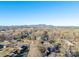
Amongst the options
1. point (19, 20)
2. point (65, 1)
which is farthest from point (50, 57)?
point (65, 1)

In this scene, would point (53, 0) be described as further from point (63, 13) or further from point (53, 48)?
point (53, 48)

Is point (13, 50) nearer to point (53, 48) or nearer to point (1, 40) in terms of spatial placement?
point (1, 40)

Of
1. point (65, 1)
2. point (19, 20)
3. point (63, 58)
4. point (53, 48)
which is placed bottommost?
point (63, 58)

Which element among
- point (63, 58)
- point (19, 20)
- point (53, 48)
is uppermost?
point (19, 20)

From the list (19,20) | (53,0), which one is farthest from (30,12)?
(53,0)

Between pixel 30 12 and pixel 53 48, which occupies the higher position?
pixel 30 12

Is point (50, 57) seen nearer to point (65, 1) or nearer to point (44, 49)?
point (44, 49)

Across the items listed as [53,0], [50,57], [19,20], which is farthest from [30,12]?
[50,57]

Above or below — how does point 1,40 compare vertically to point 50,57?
above
